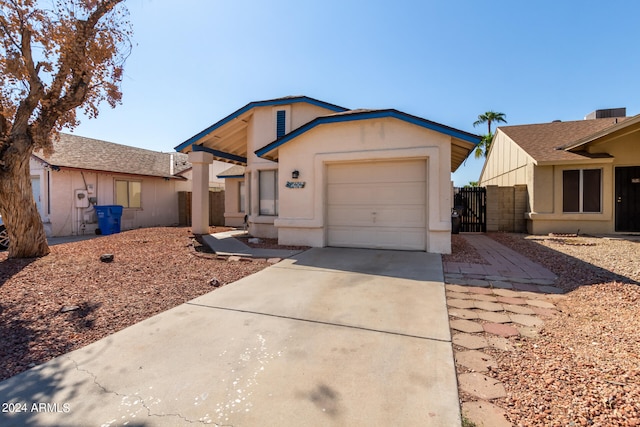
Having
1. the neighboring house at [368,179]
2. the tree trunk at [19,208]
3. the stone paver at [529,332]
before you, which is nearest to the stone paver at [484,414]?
the stone paver at [529,332]

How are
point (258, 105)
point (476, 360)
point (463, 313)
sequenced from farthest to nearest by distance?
point (258, 105) < point (463, 313) < point (476, 360)

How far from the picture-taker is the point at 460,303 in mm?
4191

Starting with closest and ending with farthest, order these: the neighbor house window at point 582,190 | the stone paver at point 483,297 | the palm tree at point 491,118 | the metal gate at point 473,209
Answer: the stone paver at point 483,297 → the neighbor house window at point 582,190 → the metal gate at point 473,209 → the palm tree at point 491,118

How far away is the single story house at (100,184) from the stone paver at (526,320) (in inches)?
516

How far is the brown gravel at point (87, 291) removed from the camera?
10.7 ft

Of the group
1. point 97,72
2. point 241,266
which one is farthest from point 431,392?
point 97,72

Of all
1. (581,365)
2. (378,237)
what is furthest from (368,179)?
(581,365)

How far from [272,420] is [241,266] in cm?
469

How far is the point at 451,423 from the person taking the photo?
201cm

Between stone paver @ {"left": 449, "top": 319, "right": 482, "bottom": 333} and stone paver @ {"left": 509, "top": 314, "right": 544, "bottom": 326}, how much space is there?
541mm

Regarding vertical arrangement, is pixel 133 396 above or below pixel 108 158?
below

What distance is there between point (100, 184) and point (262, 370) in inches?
622

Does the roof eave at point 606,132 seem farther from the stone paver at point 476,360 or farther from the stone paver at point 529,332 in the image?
the stone paver at point 476,360

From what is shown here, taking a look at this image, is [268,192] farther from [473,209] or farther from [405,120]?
[473,209]
